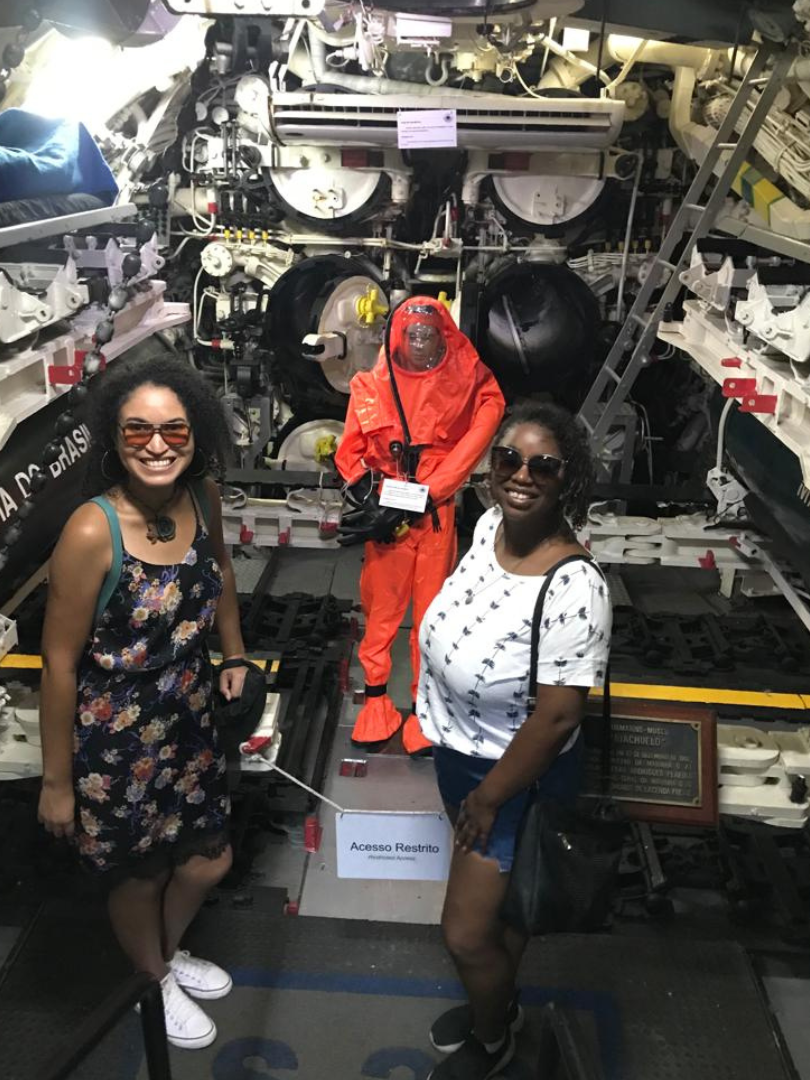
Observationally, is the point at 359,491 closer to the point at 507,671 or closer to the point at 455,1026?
the point at 507,671

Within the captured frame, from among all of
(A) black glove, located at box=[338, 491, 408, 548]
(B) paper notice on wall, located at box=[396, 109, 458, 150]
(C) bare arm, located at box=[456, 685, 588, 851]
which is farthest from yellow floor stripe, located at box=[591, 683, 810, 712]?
(B) paper notice on wall, located at box=[396, 109, 458, 150]

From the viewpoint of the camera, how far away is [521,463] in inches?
80.8

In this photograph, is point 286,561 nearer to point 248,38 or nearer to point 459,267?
point 459,267

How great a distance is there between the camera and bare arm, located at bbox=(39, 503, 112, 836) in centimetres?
198

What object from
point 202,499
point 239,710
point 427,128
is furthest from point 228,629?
point 427,128

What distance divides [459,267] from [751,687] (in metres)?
3.34

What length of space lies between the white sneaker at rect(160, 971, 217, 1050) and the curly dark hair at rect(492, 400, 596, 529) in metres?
1.80

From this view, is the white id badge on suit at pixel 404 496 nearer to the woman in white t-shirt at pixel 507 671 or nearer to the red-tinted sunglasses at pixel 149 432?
the woman in white t-shirt at pixel 507 671

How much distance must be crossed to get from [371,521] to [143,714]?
5.41 feet

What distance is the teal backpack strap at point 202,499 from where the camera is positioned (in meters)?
2.29

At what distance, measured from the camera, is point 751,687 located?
14.2ft

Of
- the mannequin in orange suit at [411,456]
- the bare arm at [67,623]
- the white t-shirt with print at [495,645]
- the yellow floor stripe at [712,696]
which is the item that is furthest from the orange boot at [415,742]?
the bare arm at [67,623]

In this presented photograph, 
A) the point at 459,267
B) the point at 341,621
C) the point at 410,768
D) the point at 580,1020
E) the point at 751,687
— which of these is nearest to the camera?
the point at 580,1020

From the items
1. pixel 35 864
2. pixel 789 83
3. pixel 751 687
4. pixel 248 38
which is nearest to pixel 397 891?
pixel 35 864
